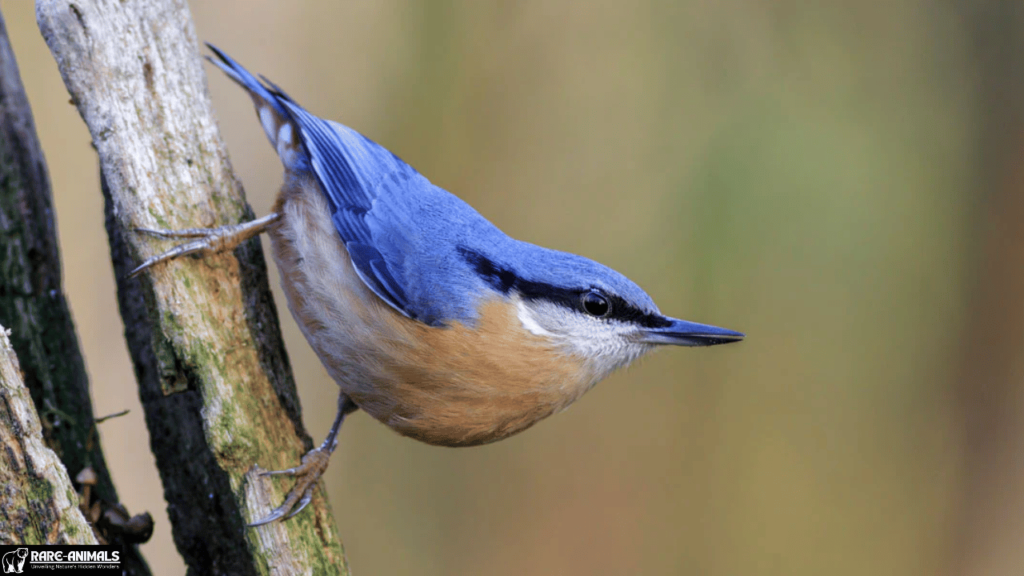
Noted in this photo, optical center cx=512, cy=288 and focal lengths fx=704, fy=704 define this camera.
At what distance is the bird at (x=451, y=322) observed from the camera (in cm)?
181

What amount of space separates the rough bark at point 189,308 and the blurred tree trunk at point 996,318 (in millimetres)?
2805

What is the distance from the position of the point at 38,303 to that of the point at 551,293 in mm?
1441

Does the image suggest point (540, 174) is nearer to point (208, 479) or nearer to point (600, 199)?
point (600, 199)

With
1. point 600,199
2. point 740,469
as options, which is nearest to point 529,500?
point 740,469

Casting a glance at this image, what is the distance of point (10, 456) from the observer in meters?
1.51

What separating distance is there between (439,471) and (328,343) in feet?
5.00

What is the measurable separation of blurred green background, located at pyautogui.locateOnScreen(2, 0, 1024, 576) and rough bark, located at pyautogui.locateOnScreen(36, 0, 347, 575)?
1.24 m

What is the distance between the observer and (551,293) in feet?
6.08

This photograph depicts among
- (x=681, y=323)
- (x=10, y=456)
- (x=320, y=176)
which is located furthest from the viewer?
(x=320, y=176)

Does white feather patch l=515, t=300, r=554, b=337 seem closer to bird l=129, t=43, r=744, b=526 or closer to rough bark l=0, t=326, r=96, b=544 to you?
bird l=129, t=43, r=744, b=526

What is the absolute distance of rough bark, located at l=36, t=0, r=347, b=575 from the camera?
5.96 ft

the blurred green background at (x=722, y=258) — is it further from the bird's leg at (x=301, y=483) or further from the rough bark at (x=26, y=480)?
the rough bark at (x=26, y=480)

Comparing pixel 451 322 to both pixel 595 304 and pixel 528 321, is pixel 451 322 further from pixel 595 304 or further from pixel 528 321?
pixel 595 304

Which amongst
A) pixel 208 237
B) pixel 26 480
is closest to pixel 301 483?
pixel 26 480
